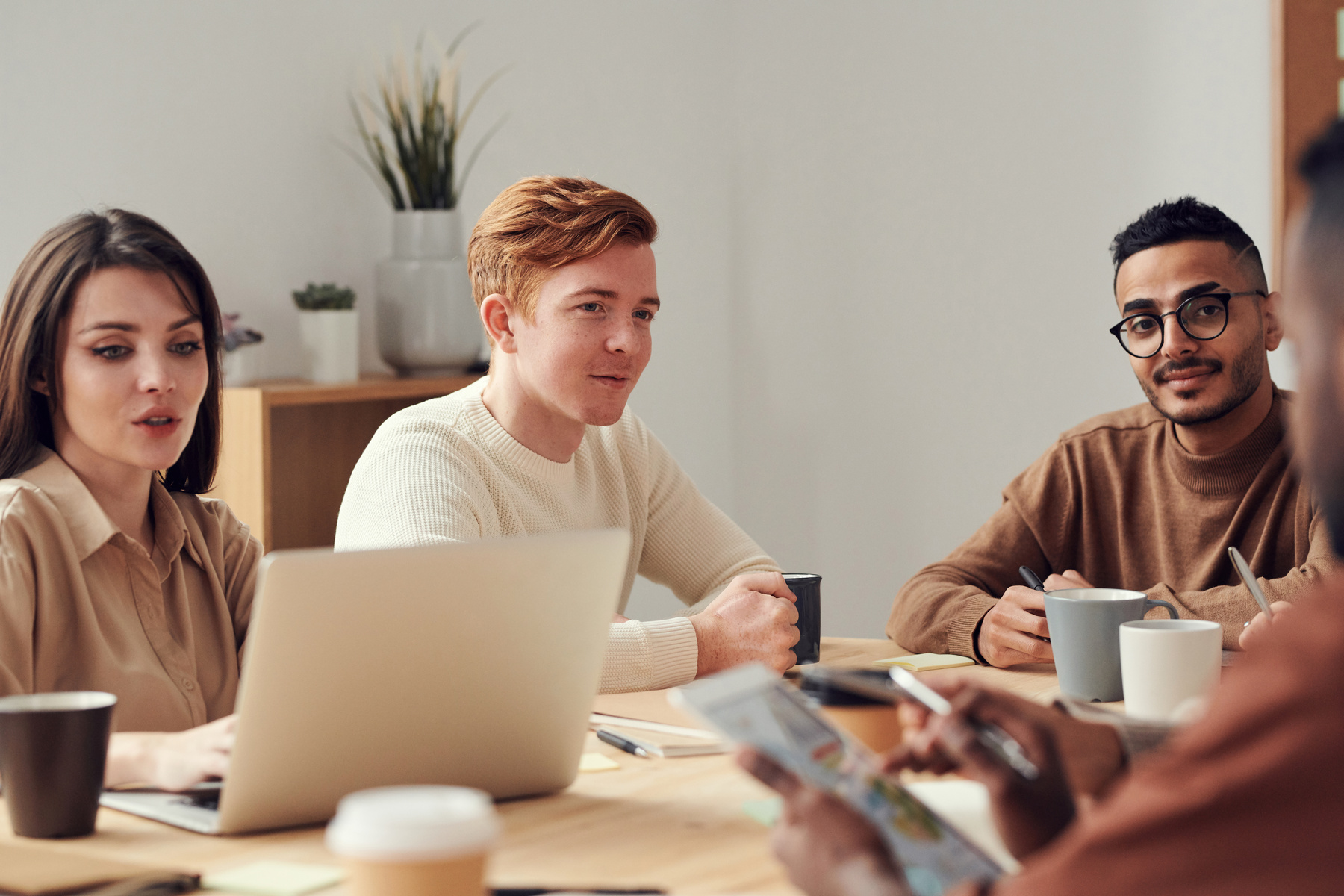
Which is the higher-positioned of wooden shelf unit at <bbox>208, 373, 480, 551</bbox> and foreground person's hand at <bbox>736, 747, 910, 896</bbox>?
wooden shelf unit at <bbox>208, 373, 480, 551</bbox>

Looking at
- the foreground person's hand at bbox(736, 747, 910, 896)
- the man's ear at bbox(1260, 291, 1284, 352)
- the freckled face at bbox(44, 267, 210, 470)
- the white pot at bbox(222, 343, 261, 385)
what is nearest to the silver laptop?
the foreground person's hand at bbox(736, 747, 910, 896)

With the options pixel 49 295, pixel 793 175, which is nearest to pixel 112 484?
pixel 49 295

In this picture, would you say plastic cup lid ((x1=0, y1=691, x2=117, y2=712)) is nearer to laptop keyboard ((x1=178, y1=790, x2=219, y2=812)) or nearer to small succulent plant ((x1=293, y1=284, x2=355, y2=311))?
laptop keyboard ((x1=178, y1=790, x2=219, y2=812))

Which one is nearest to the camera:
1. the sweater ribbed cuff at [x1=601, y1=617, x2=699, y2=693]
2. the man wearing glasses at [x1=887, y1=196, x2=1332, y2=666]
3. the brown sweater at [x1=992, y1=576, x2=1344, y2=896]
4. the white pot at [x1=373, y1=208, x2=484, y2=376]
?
the brown sweater at [x1=992, y1=576, x2=1344, y2=896]

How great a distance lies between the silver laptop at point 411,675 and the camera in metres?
0.93

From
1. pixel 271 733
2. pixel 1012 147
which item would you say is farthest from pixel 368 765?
pixel 1012 147

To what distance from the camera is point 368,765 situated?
3.33 feet

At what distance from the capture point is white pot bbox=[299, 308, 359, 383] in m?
2.80

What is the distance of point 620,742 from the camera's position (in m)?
1.26

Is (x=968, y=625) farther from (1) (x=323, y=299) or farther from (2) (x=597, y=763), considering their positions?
(1) (x=323, y=299)

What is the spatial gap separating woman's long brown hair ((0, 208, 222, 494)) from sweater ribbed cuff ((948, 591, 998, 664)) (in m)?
1.00

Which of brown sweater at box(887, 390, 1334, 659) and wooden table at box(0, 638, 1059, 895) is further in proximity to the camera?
brown sweater at box(887, 390, 1334, 659)

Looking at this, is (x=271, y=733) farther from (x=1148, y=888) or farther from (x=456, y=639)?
(x=1148, y=888)

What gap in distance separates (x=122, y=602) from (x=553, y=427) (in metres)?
0.64
